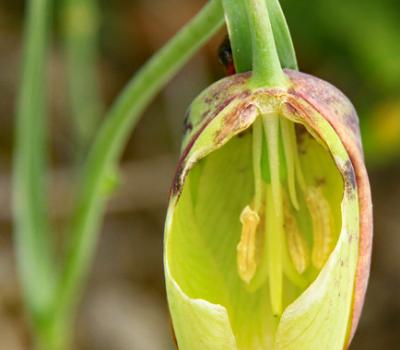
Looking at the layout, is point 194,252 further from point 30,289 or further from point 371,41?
point 371,41

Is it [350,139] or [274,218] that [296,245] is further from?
[350,139]

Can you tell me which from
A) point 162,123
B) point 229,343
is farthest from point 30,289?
point 162,123

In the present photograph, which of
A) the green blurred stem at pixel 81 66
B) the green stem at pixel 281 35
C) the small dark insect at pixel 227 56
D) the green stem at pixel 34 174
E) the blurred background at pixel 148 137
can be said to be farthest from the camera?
the blurred background at pixel 148 137

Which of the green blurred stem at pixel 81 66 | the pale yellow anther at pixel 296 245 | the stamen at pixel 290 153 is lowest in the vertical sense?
the pale yellow anther at pixel 296 245

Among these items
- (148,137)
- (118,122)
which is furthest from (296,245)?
(148,137)

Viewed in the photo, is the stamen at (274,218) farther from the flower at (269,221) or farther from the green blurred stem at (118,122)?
the green blurred stem at (118,122)

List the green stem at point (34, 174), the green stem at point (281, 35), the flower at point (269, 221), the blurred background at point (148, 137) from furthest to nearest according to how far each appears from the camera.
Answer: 1. the blurred background at point (148, 137)
2. the green stem at point (34, 174)
3. the green stem at point (281, 35)
4. the flower at point (269, 221)

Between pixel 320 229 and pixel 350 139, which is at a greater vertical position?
pixel 350 139

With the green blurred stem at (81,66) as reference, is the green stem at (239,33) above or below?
below

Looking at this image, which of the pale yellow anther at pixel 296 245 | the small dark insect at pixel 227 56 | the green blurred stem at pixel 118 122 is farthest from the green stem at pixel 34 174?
the pale yellow anther at pixel 296 245
